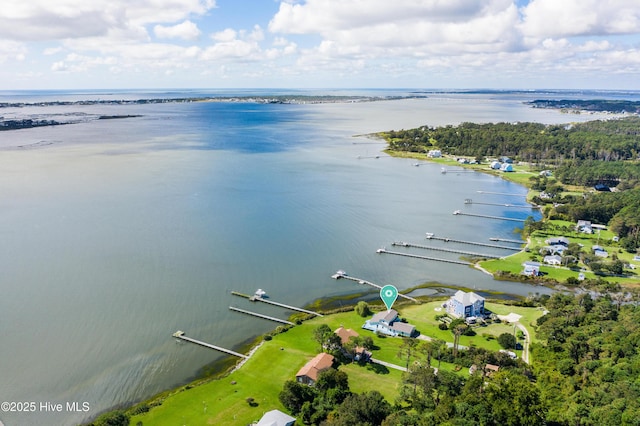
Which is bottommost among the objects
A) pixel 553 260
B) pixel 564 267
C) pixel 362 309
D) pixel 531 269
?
pixel 564 267

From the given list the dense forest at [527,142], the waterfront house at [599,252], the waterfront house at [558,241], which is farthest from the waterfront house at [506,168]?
the waterfront house at [599,252]

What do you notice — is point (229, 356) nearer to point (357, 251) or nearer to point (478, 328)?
point (478, 328)

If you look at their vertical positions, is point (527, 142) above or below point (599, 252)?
above

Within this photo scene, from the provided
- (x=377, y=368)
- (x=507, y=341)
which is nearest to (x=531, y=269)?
(x=507, y=341)

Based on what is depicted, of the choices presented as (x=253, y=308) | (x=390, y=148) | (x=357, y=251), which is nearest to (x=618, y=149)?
(x=390, y=148)

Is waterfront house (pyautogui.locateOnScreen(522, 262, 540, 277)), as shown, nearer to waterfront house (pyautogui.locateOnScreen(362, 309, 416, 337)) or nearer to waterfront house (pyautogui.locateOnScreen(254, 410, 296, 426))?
waterfront house (pyautogui.locateOnScreen(362, 309, 416, 337))

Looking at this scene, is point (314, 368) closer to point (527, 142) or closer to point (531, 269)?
point (531, 269)
